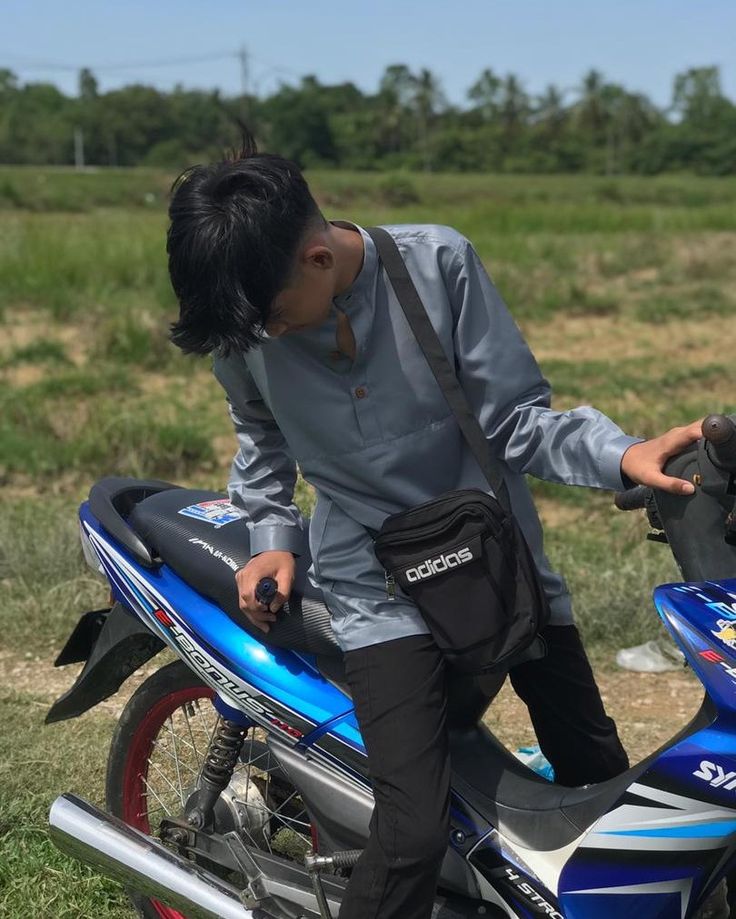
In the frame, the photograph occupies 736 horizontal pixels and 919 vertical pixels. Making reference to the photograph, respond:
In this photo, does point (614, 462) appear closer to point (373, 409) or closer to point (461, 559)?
point (461, 559)

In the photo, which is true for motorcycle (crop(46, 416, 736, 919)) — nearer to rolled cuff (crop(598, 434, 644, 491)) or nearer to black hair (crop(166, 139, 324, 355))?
rolled cuff (crop(598, 434, 644, 491))

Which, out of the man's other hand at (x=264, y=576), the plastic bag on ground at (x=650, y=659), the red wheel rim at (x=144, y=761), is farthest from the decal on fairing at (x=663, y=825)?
the plastic bag on ground at (x=650, y=659)

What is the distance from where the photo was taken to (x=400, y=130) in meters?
70.2

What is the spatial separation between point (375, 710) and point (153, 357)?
273 inches

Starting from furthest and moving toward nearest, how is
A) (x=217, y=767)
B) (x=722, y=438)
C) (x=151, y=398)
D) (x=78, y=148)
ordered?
(x=78, y=148)
(x=151, y=398)
(x=217, y=767)
(x=722, y=438)

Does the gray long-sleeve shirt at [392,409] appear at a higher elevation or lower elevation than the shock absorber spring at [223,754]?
higher

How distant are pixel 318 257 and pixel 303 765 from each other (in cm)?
94

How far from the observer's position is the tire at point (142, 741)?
246 cm

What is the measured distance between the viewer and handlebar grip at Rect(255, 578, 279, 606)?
2129 mm

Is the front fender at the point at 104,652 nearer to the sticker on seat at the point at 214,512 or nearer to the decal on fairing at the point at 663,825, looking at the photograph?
the sticker on seat at the point at 214,512

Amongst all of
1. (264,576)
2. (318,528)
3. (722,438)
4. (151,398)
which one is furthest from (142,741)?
(151,398)

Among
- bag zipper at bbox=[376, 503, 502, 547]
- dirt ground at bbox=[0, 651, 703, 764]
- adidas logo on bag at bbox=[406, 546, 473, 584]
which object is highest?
bag zipper at bbox=[376, 503, 502, 547]

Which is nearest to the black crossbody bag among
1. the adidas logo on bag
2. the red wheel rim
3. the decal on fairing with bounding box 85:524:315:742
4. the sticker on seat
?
the adidas logo on bag

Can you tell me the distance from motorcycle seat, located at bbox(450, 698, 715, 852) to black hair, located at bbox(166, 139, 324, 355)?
0.88 meters
